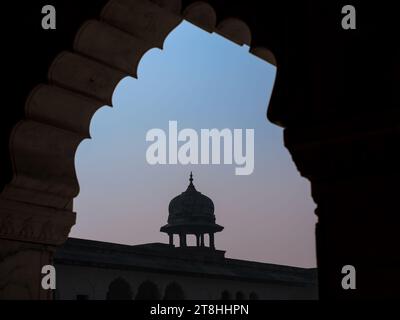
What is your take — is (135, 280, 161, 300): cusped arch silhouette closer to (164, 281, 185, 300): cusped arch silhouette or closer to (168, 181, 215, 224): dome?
(164, 281, 185, 300): cusped arch silhouette

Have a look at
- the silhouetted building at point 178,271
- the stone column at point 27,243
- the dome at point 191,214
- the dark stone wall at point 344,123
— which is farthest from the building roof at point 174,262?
the dark stone wall at point 344,123

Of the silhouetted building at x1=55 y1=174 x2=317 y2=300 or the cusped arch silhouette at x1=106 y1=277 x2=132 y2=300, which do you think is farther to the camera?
the cusped arch silhouette at x1=106 y1=277 x2=132 y2=300

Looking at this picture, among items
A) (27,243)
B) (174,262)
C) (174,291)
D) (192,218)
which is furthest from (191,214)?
(27,243)

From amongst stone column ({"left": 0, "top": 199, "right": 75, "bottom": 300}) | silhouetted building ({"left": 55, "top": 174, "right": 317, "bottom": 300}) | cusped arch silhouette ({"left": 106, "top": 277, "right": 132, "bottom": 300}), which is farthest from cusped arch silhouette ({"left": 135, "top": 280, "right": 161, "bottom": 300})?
stone column ({"left": 0, "top": 199, "right": 75, "bottom": 300})

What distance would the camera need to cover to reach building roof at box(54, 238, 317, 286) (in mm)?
25223

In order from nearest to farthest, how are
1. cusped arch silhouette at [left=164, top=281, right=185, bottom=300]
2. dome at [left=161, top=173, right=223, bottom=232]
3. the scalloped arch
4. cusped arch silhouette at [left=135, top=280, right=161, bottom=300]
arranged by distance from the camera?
the scalloped arch → cusped arch silhouette at [left=135, top=280, right=161, bottom=300] → cusped arch silhouette at [left=164, top=281, right=185, bottom=300] → dome at [left=161, top=173, right=223, bottom=232]

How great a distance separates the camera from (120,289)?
26.3 m

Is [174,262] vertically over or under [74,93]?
over

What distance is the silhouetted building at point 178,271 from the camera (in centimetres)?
2484

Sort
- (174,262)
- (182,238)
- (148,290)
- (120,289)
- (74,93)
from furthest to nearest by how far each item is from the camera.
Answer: (182,238), (174,262), (148,290), (120,289), (74,93)

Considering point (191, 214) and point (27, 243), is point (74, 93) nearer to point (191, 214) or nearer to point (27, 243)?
point (27, 243)

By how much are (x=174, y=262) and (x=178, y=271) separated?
0.65 m
